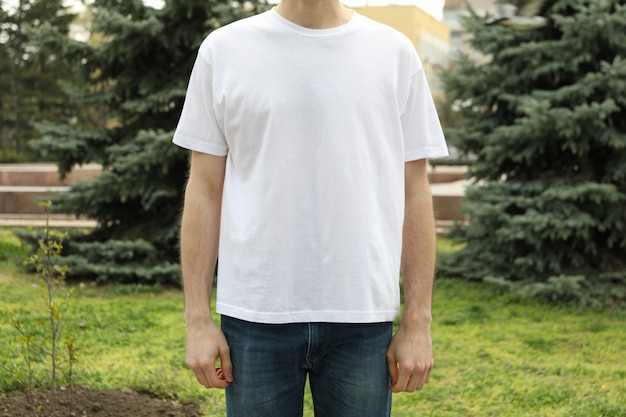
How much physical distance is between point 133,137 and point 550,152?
4162 millimetres

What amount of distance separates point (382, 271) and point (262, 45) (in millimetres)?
523

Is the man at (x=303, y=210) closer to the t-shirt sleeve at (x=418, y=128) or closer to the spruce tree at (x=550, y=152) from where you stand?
the t-shirt sleeve at (x=418, y=128)

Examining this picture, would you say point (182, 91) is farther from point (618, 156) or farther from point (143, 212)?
point (618, 156)

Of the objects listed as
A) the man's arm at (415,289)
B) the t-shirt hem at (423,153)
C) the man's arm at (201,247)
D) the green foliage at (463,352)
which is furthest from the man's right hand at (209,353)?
the green foliage at (463,352)

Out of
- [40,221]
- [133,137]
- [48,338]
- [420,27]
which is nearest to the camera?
[48,338]

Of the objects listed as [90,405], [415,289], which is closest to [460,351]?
[90,405]

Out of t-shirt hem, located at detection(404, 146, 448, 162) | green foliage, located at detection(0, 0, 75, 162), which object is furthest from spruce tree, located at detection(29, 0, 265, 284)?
green foliage, located at detection(0, 0, 75, 162)

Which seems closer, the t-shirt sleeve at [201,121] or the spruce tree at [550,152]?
the t-shirt sleeve at [201,121]

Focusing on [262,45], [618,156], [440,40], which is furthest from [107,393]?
[440,40]

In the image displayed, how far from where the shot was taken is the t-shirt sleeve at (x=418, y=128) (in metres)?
1.72

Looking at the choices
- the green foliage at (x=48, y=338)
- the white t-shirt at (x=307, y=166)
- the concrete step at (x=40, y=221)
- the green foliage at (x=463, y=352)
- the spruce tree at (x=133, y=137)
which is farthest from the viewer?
the concrete step at (x=40, y=221)

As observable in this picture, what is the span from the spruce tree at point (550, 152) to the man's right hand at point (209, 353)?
18.9 ft

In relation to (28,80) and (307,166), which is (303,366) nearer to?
(307,166)

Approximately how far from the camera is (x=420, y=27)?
56.7m
